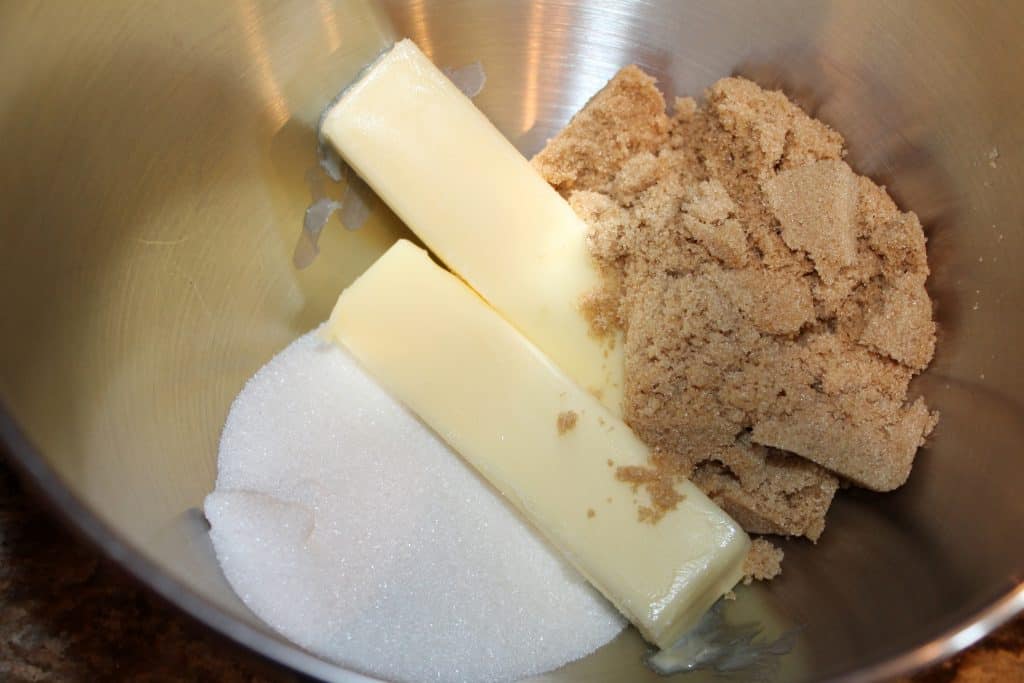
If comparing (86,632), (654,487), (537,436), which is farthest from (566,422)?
(86,632)

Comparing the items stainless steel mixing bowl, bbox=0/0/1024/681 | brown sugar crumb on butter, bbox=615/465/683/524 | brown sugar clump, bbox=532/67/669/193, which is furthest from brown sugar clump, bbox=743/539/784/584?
brown sugar clump, bbox=532/67/669/193

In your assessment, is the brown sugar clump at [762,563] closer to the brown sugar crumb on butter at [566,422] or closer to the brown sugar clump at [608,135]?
the brown sugar crumb on butter at [566,422]

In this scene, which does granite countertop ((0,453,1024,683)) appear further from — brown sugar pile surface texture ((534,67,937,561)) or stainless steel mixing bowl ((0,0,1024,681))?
brown sugar pile surface texture ((534,67,937,561))

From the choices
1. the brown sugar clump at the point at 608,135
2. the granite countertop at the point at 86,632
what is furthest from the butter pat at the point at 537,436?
the granite countertop at the point at 86,632

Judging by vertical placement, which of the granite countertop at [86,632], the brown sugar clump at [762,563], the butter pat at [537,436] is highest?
the butter pat at [537,436]

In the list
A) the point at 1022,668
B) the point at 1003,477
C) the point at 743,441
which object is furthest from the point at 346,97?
the point at 1022,668

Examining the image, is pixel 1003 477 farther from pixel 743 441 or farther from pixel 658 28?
pixel 658 28

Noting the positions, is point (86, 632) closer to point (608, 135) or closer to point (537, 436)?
point (537, 436)
